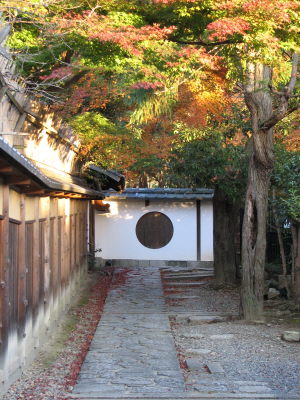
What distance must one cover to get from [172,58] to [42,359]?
277 inches

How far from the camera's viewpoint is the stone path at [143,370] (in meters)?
8.64

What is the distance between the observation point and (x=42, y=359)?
10836 mm

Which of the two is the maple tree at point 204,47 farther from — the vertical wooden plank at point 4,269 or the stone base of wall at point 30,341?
the vertical wooden plank at point 4,269

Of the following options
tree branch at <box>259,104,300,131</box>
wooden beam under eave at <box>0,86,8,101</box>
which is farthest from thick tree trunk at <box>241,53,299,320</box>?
wooden beam under eave at <box>0,86,8,101</box>

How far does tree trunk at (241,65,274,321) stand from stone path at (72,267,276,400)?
136cm

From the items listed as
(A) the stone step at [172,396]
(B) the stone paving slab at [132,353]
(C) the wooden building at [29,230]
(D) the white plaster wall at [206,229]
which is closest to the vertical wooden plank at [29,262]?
(C) the wooden building at [29,230]

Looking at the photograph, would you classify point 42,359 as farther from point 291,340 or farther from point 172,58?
point 172,58

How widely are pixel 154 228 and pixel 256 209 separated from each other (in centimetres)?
1462

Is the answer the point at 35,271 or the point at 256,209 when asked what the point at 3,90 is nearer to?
the point at 35,271

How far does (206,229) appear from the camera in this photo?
94.5ft

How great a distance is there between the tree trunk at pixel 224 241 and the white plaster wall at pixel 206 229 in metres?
6.82

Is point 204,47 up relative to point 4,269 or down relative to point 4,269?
up

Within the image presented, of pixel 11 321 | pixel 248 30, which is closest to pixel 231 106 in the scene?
pixel 248 30

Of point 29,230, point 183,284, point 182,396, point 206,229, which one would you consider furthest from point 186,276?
point 182,396
